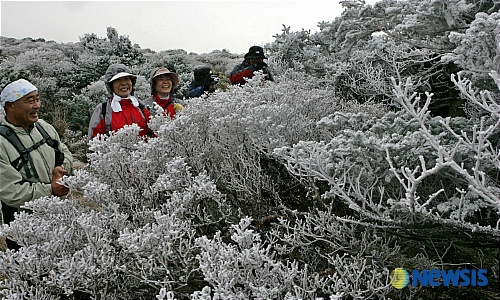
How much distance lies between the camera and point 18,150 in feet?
10.7

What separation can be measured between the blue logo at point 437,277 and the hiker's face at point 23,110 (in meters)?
3.09

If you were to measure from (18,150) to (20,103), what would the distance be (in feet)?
1.31

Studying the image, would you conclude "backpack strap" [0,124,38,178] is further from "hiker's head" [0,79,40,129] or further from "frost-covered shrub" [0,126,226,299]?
"frost-covered shrub" [0,126,226,299]

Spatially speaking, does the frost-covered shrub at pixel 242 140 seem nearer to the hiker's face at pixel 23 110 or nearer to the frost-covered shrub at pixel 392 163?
the frost-covered shrub at pixel 392 163

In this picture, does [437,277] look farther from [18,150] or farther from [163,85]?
[163,85]

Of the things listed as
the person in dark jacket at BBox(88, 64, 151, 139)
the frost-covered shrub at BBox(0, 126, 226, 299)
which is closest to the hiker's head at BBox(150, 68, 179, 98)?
the person in dark jacket at BBox(88, 64, 151, 139)

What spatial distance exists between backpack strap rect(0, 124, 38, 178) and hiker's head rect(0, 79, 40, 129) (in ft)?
0.38

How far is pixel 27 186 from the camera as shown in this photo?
3.17 m

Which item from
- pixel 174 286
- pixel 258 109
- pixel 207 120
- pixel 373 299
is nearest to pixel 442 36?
pixel 258 109

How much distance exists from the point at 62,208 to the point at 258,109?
1.48m

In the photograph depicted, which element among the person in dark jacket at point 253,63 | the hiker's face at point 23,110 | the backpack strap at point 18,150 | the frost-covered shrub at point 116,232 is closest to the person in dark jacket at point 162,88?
the person in dark jacket at point 253,63

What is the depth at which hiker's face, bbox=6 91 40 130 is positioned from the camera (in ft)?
10.9

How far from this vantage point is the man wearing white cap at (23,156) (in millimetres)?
3145

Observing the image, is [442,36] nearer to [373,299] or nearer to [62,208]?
[373,299]
